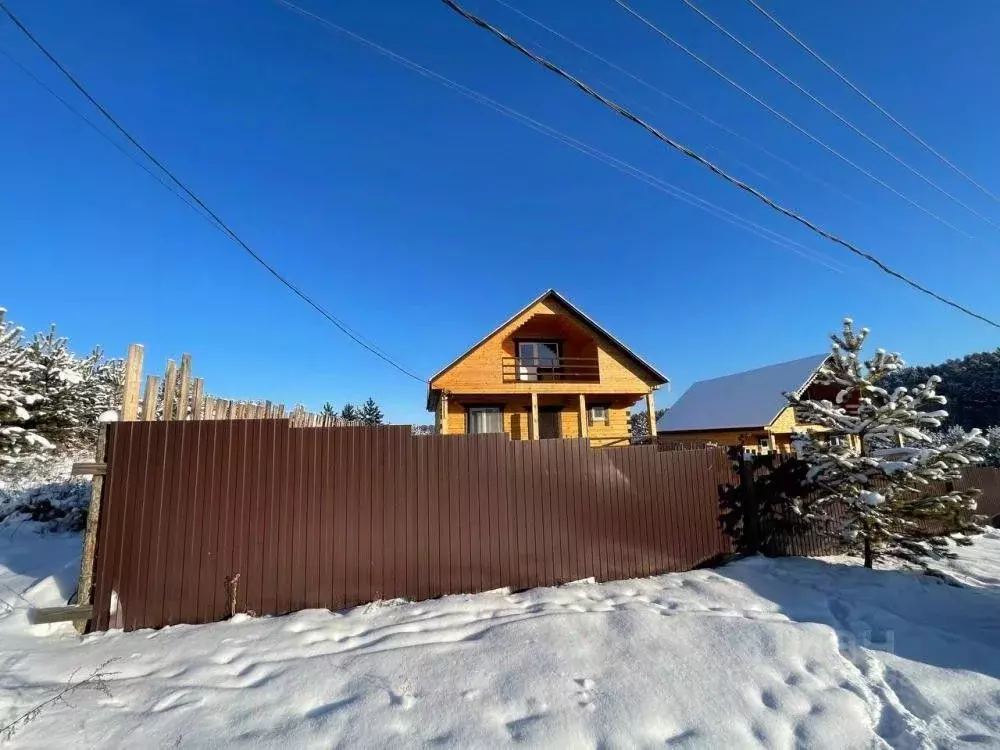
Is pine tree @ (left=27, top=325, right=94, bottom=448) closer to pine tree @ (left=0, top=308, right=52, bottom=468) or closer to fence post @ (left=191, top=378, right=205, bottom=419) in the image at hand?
pine tree @ (left=0, top=308, right=52, bottom=468)

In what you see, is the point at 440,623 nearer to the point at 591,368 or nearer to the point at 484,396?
the point at 484,396

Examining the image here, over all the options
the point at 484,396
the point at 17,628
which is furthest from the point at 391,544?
the point at 484,396

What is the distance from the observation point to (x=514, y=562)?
572cm

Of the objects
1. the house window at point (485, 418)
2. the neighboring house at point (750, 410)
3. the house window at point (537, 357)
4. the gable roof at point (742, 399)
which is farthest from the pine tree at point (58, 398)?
the gable roof at point (742, 399)

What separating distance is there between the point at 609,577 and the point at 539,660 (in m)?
2.73

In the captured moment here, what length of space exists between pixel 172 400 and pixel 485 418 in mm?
14942

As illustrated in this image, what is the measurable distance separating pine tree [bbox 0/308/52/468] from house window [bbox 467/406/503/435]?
1312 cm

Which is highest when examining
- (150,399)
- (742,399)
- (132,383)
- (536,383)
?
(536,383)

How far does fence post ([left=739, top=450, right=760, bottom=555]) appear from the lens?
701 cm

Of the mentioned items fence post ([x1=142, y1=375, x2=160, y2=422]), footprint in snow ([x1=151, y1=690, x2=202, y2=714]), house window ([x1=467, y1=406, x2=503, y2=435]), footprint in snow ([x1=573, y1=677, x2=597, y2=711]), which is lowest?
footprint in snow ([x1=573, y1=677, x2=597, y2=711])

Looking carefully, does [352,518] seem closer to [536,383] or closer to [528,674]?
[528,674]

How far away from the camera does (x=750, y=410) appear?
22594 millimetres

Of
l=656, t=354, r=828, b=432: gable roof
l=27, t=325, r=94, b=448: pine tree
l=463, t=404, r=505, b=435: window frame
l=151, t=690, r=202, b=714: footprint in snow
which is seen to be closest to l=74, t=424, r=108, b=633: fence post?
l=151, t=690, r=202, b=714: footprint in snow

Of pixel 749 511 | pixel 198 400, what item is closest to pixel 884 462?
pixel 749 511
